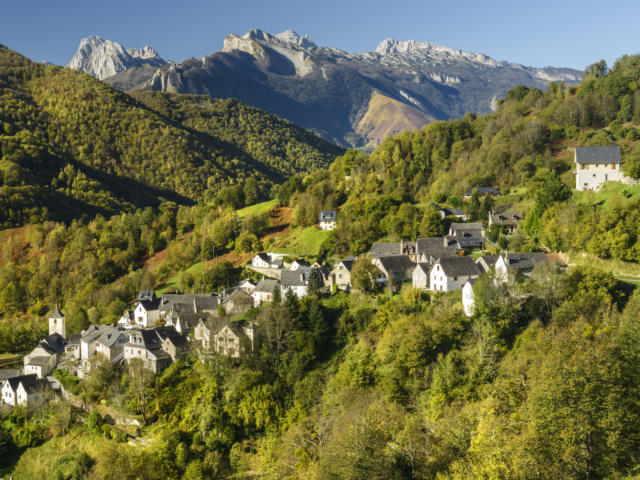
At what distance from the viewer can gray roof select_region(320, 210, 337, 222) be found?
279 ft

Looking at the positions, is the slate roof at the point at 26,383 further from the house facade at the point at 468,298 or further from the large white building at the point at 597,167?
the large white building at the point at 597,167

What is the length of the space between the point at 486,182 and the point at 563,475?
62.0 m

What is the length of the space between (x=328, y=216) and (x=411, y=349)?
151ft

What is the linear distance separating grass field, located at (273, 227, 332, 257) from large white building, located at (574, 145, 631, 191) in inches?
1386

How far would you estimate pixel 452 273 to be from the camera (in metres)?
50.9

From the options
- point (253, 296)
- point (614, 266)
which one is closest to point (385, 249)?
point (253, 296)

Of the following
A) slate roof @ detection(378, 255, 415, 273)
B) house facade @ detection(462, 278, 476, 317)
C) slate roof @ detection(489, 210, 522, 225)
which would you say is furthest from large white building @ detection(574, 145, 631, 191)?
house facade @ detection(462, 278, 476, 317)

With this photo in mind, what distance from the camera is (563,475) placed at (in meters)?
25.7

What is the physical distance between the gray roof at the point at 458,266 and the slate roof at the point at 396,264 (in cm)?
582

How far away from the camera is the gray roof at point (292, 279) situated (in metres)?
61.8

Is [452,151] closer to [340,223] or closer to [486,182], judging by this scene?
[486,182]

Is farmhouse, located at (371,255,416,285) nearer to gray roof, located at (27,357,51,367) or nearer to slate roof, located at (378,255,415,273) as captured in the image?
slate roof, located at (378,255,415,273)

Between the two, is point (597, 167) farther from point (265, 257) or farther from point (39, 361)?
point (39, 361)

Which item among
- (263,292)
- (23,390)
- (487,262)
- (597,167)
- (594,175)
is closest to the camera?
(487,262)
